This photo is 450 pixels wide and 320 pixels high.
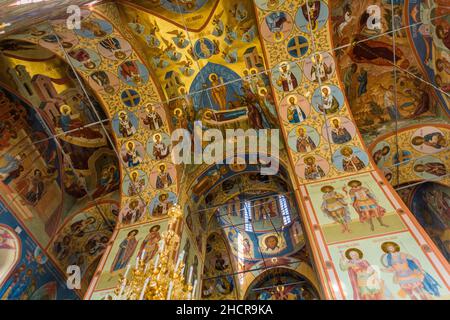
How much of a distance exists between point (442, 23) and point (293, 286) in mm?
10580

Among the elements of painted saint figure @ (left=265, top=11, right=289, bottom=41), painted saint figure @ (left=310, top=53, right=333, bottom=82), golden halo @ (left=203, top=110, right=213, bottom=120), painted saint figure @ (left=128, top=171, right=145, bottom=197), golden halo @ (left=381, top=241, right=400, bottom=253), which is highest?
painted saint figure @ (left=265, top=11, right=289, bottom=41)

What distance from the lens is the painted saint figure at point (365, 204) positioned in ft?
24.5

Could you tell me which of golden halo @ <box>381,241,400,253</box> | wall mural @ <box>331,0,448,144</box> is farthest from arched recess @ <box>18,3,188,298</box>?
wall mural @ <box>331,0,448,144</box>

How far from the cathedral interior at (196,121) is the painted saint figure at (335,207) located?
0.15 ft

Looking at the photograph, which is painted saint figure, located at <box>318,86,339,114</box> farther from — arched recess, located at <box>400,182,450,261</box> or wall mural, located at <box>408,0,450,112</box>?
arched recess, located at <box>400,182,450,261</box>

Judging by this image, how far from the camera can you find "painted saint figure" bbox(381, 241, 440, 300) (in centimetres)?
579

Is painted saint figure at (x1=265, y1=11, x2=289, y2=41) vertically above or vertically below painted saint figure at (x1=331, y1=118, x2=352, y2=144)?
above

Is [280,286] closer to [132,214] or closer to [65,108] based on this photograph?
[132,214]

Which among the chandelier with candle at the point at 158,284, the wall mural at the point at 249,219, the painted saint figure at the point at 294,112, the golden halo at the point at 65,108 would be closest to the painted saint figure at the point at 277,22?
the painted saint figure at the point at 294,112

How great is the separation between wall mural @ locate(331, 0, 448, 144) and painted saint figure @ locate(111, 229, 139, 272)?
7396 mm

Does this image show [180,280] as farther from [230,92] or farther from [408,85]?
[408,85]

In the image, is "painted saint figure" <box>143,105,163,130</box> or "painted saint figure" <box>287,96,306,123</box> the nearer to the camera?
"painted saint figure" <box>287,96,306,123</box>

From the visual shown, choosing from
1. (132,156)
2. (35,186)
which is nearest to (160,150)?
(132,156)

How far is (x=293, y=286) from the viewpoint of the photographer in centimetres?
1402
